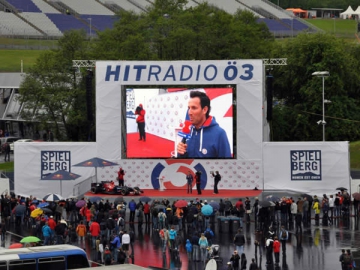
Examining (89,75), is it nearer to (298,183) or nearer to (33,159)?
(33,159)

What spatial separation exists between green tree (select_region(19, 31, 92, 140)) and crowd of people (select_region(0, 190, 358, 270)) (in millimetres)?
20146

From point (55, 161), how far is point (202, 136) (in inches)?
297

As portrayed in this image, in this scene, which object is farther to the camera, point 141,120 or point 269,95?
point 141,120

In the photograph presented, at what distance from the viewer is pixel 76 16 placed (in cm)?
11525

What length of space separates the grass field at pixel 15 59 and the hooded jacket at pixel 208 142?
148ft

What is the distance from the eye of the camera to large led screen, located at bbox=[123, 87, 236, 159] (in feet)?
151

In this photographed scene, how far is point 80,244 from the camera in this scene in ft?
119

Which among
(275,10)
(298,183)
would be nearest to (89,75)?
(298,183)

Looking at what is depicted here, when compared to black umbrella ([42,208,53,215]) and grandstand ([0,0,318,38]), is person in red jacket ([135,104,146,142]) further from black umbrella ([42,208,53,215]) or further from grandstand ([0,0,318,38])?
grandstand ([0,0,318,38])

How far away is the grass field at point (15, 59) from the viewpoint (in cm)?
9069

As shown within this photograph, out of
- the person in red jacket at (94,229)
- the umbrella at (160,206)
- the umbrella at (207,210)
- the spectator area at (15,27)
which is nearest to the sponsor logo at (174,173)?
the umbrella at (160,206)

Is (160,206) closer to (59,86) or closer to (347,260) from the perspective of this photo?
(347,260)

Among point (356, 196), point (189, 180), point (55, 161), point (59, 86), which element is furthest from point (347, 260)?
point (59, 86)

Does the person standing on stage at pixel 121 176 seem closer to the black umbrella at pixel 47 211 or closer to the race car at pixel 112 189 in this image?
the race car at pixel 112 189
